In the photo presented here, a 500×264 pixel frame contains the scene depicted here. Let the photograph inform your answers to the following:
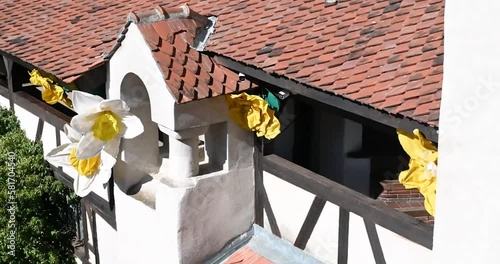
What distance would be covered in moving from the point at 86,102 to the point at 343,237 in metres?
3.24

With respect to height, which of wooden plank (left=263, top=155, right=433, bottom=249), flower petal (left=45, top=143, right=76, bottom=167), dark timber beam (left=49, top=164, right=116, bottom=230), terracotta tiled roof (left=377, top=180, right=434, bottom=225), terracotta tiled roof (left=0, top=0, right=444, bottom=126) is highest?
terracotta tiled roof (left=0, top=0, right=444, bottom=126)

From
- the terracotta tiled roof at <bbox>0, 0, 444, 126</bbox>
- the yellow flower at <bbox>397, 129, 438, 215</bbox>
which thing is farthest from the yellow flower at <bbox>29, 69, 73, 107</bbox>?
the yellow flower at <bbox>397, 129, 438, 215</bbox>

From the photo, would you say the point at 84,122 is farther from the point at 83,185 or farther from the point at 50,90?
the point at 50,90

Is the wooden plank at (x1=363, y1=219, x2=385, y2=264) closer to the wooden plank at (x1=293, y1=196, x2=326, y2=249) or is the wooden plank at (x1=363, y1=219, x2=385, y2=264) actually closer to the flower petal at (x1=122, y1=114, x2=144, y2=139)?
the wooden plank at (x1=293, y1=196, x2=326, y2=249)

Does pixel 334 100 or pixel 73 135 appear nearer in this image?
pixel 334 100

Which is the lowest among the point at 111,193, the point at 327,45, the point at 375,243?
the point at 111,193

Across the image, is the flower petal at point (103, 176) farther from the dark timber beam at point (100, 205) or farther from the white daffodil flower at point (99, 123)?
the dark timber beam at point (100, 205)

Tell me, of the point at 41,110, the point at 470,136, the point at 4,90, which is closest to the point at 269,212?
the point at 470,136

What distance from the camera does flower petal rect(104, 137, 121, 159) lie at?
870cm

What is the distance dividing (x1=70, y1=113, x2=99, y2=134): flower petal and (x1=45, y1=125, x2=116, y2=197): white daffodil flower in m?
0.45

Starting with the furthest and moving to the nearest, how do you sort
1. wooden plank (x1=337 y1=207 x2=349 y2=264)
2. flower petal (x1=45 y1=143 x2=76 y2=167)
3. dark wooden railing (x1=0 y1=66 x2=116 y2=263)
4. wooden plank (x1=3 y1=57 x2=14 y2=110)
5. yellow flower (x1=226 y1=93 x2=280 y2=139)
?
wooden plank (x1=3 y1=57 x2=14 y2=110) < dark wooden railing (x1=0 y1=66 x2=116 y2=263) < flower petal (x1=45 y1=143 x2=76 y2=167) < yellow flower (x1=226 y1=93 x2=280 y2=139) < wooden plank (x1=337 y1=207 x2=349 y2=264)

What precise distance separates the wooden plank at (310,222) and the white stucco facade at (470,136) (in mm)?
2402

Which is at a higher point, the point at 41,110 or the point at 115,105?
the point at 115,105

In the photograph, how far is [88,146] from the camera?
8.50 meters
